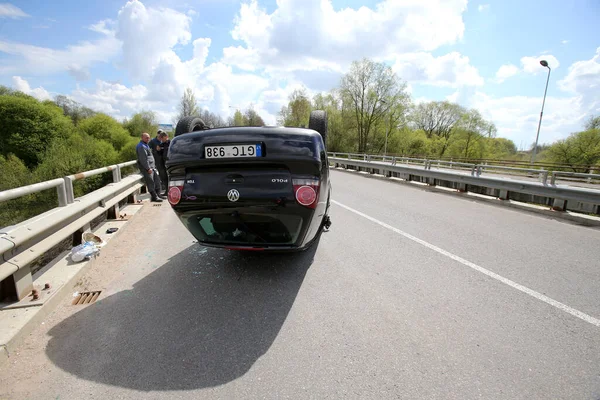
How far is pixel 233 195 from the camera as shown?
268cm

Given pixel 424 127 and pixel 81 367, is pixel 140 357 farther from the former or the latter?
pixel 424 127

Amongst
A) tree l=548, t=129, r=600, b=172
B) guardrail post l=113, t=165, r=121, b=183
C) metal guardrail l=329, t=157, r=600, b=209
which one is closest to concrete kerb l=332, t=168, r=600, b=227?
metal guardrail l=329, t=157, r=600, b=209

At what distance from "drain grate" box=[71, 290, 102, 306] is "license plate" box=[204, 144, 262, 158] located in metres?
1.93

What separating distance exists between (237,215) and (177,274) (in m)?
1.37

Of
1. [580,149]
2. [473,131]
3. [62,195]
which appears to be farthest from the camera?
[473,131]

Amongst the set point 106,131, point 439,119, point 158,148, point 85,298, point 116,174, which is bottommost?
point 85,298

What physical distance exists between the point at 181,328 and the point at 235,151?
1.63m

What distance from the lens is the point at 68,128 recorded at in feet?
131

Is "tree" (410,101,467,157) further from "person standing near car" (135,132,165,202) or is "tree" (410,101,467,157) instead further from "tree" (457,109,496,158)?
"person standing near car" (135,132,165,202)

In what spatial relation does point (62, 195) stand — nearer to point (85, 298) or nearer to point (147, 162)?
point (85, 298)

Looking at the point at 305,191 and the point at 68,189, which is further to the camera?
the point at 68,189

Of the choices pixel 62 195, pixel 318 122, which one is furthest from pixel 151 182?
pixel 318 122

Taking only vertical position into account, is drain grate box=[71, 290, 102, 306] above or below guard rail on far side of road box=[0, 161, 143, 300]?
below

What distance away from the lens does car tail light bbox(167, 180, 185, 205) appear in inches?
Answer: 114
